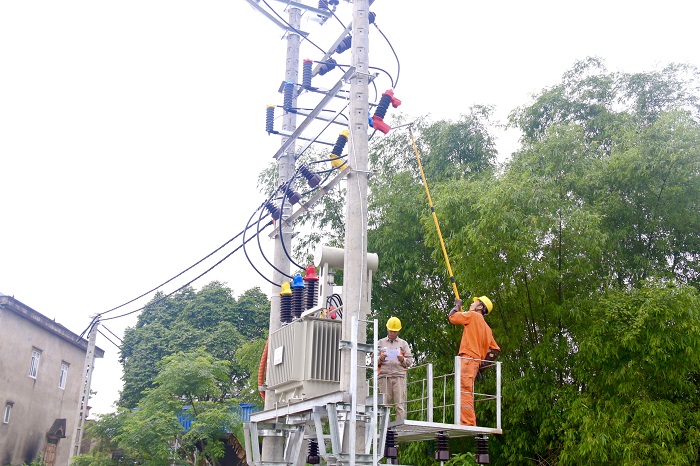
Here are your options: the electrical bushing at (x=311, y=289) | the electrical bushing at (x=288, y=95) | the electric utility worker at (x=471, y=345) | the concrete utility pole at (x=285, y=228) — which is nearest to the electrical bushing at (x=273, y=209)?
the concrete utility pole at (x=285, y=228)

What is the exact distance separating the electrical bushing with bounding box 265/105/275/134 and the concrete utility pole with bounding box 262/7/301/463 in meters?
0.15

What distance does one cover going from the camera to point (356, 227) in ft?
25.0

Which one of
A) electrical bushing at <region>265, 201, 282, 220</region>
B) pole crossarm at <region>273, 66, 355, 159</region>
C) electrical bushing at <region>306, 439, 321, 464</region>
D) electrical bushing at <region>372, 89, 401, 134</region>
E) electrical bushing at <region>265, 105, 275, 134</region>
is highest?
electrical bushing at <region>265, 105, 275, 134</region>

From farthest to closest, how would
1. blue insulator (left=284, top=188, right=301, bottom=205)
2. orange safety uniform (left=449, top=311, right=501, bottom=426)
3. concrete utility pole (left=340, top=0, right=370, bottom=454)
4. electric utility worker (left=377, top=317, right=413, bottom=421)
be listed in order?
blue insulator (left=284, top=188, right=301, bottom=205), electric utility worker (left=377, top=317, right=413, bottom=421), orange safety uniform (left=449, top=311, right=501, bottom=426), concrete utility pole (left=340, top=0, right=370, bottom=454)

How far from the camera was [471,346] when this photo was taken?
27.0ft

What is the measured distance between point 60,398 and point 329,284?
20.4 meters

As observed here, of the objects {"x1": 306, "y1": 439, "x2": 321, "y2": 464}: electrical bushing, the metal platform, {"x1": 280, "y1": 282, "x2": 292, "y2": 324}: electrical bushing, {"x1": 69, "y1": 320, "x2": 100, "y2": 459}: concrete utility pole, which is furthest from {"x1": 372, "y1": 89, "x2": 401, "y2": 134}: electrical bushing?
{"x1": 69, "y1": 320, "x2": 100, "y2": 459}: concrete utility pole

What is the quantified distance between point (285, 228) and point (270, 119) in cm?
155

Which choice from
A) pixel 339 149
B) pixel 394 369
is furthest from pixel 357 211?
pixel 394 369

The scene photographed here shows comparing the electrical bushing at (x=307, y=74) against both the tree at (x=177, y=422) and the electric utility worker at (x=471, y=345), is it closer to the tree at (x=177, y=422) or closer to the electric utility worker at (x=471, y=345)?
the electric utility worker at (x=471, y=345)

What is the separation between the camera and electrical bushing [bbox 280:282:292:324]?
344 inches

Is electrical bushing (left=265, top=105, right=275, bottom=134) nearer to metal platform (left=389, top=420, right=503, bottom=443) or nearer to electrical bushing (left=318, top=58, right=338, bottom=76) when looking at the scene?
electrical bushing (left=318, top=58, right=338, bottom=76)

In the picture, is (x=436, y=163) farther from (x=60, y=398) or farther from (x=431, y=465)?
(x=60, y=398)

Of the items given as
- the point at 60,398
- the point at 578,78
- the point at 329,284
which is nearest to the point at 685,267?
the point at 578,78
